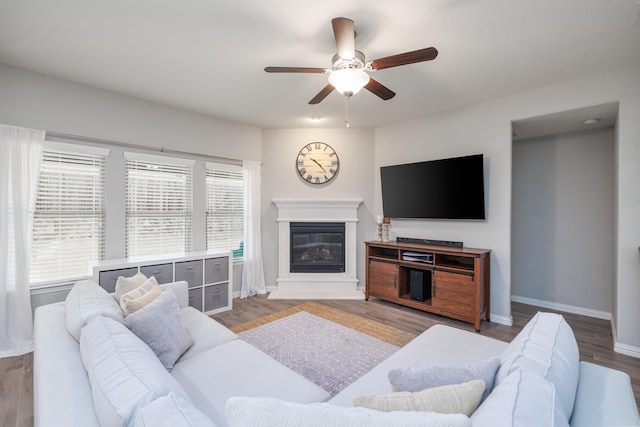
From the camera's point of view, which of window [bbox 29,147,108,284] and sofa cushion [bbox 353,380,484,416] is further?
window [bbox 29,147,108,284]

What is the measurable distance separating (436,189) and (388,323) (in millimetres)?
1879

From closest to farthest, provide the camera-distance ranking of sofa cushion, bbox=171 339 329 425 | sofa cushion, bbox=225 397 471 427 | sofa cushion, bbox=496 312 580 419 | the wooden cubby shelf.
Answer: sofa cushion, bbox=225 397 471 427 → sofa cushion, bbox=496 312 580 419 → sofa cushion, bbox=171 339 329 425 → the wooden cubby shelf

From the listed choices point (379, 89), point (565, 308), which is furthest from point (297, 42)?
point (565, 308)

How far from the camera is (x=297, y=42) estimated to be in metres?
2.39

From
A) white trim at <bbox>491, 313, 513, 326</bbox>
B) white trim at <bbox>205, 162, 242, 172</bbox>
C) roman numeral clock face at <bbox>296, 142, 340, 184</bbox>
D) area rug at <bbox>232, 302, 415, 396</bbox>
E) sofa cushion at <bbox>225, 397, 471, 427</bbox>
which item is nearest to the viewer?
sofa cushion at <bbox>225, 397, 471, 427</bbox>

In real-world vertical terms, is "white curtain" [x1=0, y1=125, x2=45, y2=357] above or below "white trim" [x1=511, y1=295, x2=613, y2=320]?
above

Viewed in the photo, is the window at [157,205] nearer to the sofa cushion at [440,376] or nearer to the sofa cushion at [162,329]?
the sofa cushion at [162,329]

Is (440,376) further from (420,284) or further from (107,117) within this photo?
(107,117)

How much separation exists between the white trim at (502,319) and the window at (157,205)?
4.13 metres

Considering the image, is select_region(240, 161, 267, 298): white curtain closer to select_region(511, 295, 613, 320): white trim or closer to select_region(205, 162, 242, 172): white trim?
select_region(205, 162, 242, 172): white trim

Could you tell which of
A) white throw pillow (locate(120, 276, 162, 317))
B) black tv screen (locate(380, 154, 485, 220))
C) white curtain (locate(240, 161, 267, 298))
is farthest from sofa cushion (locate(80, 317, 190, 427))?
black tv screen (locate(380, 154, 485, 220))

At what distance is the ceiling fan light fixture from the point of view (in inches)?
80.4

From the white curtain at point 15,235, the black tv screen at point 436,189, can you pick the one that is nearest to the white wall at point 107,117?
the white curtain at point 15,235

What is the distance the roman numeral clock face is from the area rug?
6.99 ft
